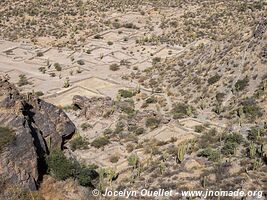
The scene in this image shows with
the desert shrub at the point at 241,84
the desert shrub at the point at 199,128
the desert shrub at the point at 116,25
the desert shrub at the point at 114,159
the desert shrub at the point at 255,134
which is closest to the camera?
the desert shrub at the point at 255,134

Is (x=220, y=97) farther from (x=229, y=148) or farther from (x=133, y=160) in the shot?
(x=133, y=160)

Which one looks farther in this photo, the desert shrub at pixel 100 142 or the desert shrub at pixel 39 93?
the desert shrub at pixel 39 93

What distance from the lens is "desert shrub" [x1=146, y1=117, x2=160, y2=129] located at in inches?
1282

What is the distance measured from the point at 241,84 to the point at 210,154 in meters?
12.1

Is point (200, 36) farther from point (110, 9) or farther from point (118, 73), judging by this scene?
point (110, 9)

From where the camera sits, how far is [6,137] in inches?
790

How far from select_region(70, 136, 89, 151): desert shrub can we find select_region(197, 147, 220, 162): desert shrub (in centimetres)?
790

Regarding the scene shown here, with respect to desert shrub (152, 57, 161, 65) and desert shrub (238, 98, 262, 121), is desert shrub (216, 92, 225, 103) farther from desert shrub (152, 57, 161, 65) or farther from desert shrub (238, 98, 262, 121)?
desert shrub (152, 57, 161, 65)

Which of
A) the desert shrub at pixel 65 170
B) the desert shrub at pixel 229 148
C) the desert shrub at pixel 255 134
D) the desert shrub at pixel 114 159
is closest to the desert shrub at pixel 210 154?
the desert shrub at pixel 229 148

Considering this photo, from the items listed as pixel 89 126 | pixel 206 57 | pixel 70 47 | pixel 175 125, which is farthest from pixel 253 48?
pixel 70 47

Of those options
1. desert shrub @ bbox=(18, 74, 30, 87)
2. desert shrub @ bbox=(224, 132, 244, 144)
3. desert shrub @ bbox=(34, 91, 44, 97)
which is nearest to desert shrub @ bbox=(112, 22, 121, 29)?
desert shrub @ bbox=(18, 74, 30, 87)

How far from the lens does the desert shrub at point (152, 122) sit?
3256 centimetres

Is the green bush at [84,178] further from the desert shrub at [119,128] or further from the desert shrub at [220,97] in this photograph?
the desert shrub at [220,97]

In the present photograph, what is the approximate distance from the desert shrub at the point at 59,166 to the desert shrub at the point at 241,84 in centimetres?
1744
